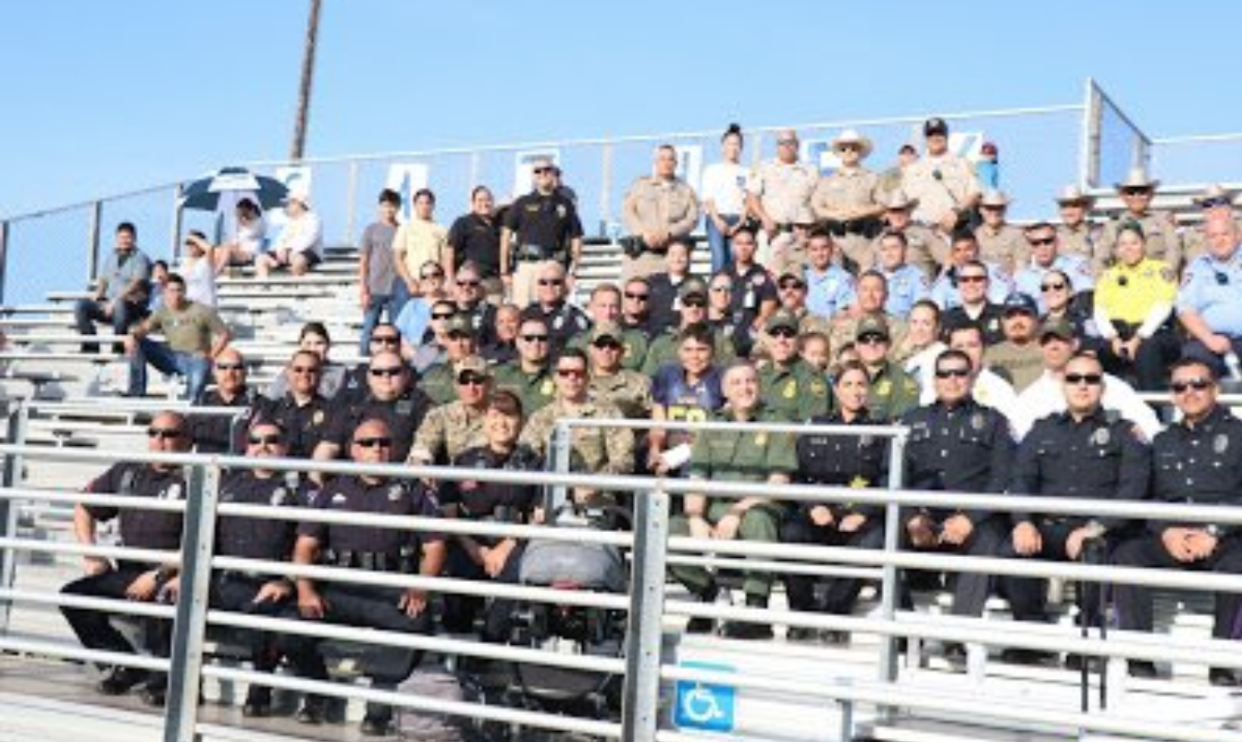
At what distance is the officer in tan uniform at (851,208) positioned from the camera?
46.2ft

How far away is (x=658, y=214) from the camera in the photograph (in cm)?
1499

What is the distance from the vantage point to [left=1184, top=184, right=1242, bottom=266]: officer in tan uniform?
442 inches

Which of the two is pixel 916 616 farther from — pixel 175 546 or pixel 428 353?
pixel 428 353

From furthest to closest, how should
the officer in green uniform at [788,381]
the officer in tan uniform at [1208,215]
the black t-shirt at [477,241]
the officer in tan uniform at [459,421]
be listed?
1. the black t-shirt at [477,241]
2. the officer in tan uniform at [1208,215]
3. the officer in tan uniform at [459,421]
4. the officer in green uniform at [788,381]

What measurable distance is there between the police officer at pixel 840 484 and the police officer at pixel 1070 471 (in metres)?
0.76

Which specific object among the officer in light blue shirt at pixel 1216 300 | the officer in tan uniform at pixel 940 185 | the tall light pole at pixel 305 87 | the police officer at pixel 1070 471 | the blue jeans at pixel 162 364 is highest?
the tall light pole at pixel 305 87

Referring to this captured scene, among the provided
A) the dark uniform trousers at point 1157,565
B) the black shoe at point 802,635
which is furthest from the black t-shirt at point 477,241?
the dark uniform trousers at point 1157,565

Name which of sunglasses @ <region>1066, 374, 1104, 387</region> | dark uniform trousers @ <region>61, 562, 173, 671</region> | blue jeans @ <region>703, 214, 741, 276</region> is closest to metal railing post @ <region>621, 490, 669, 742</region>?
sunglasses @ <region>1066, 374, 1104, 387</region>

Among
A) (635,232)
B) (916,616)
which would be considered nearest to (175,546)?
(916,616)

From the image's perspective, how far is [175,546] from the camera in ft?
28.9

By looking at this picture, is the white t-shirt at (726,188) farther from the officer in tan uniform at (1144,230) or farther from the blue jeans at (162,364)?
the blue jeans at (162,364)

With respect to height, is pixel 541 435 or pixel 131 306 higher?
pixel 131 306

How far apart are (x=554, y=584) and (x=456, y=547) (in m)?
1.80

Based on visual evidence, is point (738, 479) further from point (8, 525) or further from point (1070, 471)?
point (8, 525)
